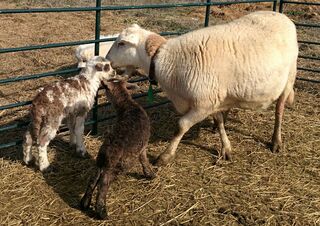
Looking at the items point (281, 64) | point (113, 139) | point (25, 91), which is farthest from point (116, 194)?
point (25, 91)

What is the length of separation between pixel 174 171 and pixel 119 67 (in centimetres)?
155

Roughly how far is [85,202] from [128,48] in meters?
2.04

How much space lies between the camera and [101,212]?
138 inches

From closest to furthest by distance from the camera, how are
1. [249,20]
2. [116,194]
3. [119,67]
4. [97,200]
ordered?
1. [97,200]
2. [116,194]
3. [249,20]
4. [119,67]

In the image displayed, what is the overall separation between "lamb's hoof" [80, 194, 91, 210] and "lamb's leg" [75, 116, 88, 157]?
1.05 meters

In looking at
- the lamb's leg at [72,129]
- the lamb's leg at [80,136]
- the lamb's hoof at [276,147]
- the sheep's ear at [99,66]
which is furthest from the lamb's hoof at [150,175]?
the lamb's hoof at [276,147]

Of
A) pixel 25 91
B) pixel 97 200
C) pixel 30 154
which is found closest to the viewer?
pixel 97 200

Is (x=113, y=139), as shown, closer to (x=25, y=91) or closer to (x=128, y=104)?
(x=128, y=104)

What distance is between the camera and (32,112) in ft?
13.2

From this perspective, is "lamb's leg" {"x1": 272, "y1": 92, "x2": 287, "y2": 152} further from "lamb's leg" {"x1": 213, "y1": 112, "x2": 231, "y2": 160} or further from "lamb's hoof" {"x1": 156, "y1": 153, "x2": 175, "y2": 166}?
"lamb's hoof" {"x1": 156, "y1": 153, "x2": 175, "y2": 166}

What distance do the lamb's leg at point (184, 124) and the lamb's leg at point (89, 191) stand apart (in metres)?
1.16

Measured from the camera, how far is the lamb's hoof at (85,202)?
360 cm

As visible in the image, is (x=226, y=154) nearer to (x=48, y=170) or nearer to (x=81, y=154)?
(x=81, y=154)

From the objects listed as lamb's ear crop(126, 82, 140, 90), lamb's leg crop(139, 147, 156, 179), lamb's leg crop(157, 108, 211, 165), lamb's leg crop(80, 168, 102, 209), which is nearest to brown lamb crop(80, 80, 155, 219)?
lamb's leg crop(80, 168, 102, 209)
